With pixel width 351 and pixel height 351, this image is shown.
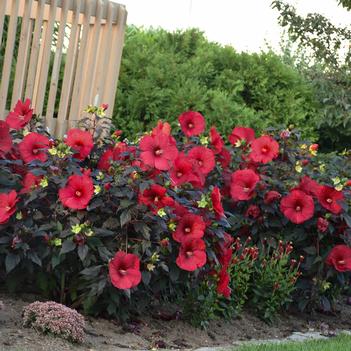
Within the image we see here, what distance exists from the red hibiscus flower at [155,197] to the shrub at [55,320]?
64cm

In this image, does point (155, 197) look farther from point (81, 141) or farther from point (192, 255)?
point (81, 141)

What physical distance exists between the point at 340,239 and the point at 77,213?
6.17 feet

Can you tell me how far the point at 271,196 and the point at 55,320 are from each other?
1809 millimetres

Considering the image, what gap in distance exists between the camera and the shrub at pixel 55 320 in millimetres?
3836

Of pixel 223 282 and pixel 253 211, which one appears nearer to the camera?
pixel 223 282

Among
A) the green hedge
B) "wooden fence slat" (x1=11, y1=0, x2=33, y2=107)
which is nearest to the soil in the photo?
"wooden fence slat" (x1=11, y1=0, x2=33, y2=107)

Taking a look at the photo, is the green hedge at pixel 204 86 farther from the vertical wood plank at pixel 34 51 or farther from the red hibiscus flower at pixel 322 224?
the red hibiscus flower at pixel 322 224

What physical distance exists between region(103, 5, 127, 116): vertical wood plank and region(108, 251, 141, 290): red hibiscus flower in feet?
10.8

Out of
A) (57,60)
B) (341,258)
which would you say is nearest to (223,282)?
(341,258)

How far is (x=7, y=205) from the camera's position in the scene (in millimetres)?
4230

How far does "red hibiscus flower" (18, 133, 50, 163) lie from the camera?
4.54 meters

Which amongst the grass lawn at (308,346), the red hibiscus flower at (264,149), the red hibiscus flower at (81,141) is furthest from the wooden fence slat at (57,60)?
the grass lawn at (308,346)

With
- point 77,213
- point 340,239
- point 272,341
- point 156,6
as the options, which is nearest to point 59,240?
point 77,213

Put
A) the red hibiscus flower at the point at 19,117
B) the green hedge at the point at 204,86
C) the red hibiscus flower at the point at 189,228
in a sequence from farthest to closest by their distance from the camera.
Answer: the green hedge at the point at 204,86
the red hibiscus flower at the point at 19,117
the red hibiscus flower at the point at 189,228
